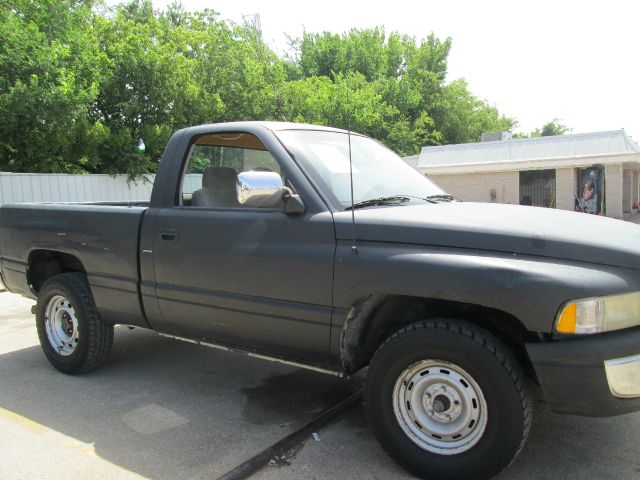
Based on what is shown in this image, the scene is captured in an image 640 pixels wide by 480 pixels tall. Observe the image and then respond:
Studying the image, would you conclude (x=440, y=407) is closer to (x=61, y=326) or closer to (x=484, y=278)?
(x=484, y=278)

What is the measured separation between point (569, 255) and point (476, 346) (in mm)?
620

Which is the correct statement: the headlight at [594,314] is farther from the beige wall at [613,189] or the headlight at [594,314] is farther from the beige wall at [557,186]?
the beige wall at [613,189]

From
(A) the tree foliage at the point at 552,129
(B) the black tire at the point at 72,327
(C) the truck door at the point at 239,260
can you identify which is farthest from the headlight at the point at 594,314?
(A) the tree foliage at the point at 552,129

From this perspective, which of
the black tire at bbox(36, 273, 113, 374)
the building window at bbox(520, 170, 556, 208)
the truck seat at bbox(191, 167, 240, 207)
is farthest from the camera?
the building window at bbox(520, 170, 556, 208)

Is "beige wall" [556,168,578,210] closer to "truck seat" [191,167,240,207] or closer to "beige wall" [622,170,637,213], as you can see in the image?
"beige wall" [622,170,637,213]

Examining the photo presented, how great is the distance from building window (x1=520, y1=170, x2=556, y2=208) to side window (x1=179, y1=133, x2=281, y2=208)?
21.3 m

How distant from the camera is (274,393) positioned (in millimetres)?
4219

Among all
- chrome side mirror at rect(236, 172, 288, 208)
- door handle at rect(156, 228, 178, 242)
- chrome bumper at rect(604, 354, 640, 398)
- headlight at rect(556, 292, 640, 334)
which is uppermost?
chrome side mirror at rect(236, 172, 288, 208)

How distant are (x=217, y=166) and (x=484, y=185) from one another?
871 inches

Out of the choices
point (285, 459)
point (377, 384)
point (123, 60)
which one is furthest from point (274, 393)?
point (123, 60)

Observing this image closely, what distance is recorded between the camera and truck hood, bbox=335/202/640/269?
8.54 feet

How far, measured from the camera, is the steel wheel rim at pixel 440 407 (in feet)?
9.05

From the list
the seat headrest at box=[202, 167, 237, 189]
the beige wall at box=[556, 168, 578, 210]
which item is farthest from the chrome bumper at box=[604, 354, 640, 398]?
the beige wall at box=[556, 168, 578, 210]

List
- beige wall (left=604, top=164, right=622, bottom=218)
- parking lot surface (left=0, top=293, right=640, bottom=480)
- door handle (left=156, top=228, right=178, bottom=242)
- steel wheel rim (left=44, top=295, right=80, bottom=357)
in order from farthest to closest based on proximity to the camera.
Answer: beige wall (left=604, top=164, right=622, bottom=218) < steel wheel rim (left=44, top=295, right=80, bottom=357) < door handle (left=156, top=228, right=178, bottom=242) < parking lot surface (left=0, top=293, right=640, bottom=480)
